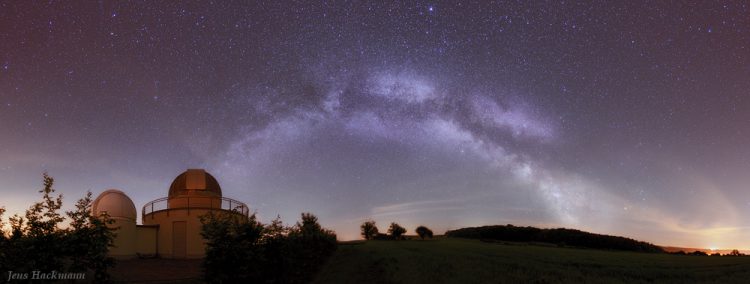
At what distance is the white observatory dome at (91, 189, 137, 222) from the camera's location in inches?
1241

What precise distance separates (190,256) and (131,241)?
13.4ft

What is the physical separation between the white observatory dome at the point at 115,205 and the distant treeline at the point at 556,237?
4047 cm

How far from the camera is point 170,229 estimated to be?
32.9 meters

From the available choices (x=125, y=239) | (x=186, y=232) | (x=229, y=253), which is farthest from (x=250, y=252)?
(x=125, y=239)

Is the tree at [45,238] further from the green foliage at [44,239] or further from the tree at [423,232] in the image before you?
the tree at [423,232]

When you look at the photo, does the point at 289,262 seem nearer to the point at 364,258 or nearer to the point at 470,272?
the point at 364,258

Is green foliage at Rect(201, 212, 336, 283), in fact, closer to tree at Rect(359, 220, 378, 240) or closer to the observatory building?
the observatory building

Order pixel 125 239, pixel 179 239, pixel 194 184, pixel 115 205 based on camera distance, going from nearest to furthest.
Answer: pixel 125 239, pixel 115 205, pixel 179 239, pixel 194 184

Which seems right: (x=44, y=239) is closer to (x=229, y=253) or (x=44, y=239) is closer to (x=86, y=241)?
(x=86, y=241)

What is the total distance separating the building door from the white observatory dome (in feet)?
10.2

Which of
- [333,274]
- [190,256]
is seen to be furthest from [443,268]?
[190,256]

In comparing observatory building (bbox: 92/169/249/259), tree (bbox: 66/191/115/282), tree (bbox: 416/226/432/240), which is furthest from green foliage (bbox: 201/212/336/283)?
tree (bbox: 416/226/432/240)

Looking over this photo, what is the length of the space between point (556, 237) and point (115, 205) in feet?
149

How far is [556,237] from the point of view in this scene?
52.9 m
